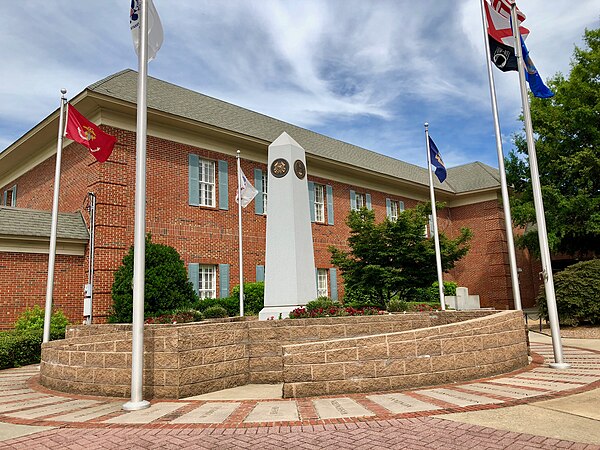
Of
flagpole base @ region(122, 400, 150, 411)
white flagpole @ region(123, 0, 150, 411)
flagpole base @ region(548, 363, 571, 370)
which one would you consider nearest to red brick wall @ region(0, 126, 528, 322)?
white flagpole @ region(123, 0, 150, 411)

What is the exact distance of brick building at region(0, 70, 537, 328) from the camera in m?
16.2

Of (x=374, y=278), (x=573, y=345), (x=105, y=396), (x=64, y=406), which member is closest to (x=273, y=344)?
(x=105, y=396)

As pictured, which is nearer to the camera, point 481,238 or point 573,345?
point 573,345

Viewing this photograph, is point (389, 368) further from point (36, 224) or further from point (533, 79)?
point (36, 224)

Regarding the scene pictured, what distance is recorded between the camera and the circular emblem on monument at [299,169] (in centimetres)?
1323

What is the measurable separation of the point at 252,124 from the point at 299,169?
11.6 metres

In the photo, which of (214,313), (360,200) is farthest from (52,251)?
(360,200)

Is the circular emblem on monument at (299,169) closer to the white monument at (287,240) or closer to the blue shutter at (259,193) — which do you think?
the white monument at (287,240)

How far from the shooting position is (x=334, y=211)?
25.8 meters

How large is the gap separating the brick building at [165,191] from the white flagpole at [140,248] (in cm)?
947

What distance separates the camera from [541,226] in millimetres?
10086

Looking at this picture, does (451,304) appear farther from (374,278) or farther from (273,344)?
(273,344)

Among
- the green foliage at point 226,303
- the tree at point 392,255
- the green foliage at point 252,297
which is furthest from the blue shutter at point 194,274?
the tree at point 392,255

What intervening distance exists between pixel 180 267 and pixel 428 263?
34.4 ft
